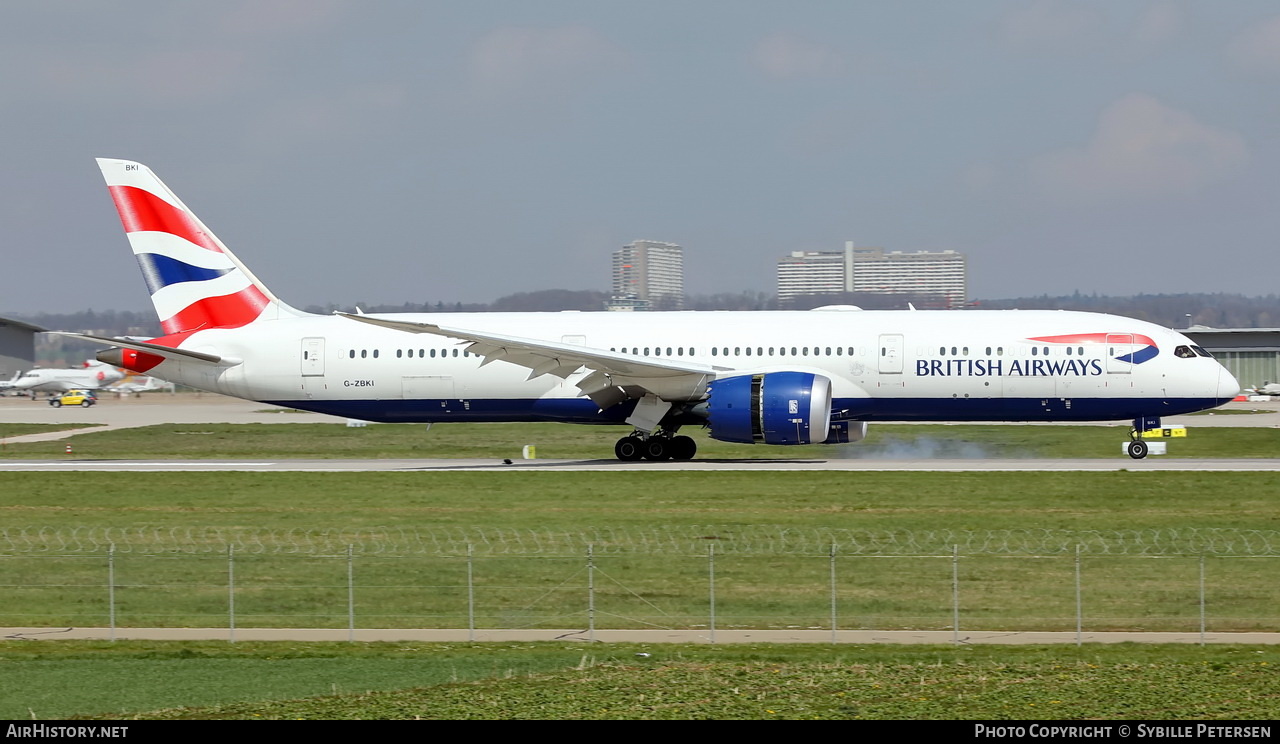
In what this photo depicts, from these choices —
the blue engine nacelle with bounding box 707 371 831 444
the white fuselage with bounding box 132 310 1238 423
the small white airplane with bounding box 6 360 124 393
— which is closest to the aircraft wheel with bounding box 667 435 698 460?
the white fuselage with bounding box 132 310 1238 423

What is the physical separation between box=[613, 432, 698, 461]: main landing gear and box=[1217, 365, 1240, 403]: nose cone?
15508 mm

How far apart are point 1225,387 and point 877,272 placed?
131421 millimetres

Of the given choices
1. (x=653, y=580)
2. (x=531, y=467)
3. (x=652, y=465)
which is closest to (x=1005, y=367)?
(x=652, y=465)

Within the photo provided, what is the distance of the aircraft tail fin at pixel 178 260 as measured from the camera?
1756 inches

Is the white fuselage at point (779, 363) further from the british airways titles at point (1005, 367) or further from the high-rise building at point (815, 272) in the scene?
the high-rise building at point (815, 272)

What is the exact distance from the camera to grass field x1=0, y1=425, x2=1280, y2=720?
50.8ft

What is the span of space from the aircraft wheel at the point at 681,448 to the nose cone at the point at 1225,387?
15.5 m

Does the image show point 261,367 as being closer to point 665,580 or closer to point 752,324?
point 752,324

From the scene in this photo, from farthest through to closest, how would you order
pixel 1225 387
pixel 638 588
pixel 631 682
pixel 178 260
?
1. pixel 178 260
2. pixel 1225 387
3. pixel 638 588
4. pixel 631 682

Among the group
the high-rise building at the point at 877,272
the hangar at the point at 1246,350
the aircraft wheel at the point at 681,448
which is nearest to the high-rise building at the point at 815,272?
the high-rise building at the point at 877,272

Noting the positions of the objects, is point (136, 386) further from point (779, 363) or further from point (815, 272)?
point (779, 363)

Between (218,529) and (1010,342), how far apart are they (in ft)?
76.6

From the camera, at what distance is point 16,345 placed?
3572cm
